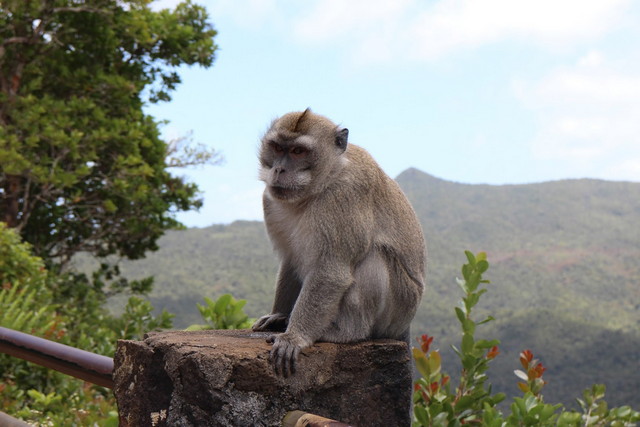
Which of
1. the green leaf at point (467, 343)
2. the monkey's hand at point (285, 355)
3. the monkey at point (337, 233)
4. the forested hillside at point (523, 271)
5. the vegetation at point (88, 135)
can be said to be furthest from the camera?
the forested hillside at point (523, 271)

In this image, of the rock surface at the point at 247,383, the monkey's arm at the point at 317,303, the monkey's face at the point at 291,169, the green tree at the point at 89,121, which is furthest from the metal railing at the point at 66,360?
the green tree at the point at 89,121

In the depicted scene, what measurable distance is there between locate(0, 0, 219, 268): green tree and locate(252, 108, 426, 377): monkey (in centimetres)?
940

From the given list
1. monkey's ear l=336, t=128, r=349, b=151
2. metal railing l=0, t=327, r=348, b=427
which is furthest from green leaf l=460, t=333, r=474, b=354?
metal railing l=0, t=327, r=348, b=427

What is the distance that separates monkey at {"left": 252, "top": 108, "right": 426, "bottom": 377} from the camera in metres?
3.41

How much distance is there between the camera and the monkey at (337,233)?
3.41 meters

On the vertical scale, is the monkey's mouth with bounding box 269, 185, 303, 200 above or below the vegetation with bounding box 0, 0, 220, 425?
below

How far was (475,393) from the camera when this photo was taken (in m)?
4.86

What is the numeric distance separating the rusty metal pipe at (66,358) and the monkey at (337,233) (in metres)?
0.86

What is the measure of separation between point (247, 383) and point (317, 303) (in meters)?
0.78

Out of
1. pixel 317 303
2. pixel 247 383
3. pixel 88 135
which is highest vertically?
pixel 88 135

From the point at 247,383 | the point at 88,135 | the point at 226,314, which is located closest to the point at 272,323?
the point at 226,314

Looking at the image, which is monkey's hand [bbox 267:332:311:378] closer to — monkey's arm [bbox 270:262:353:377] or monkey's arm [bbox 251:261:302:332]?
monkey's arm [bbox 270:262:353:377]

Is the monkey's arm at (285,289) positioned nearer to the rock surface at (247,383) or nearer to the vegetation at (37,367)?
the rock surface at (247,383)

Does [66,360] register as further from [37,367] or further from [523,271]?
[523,271]
